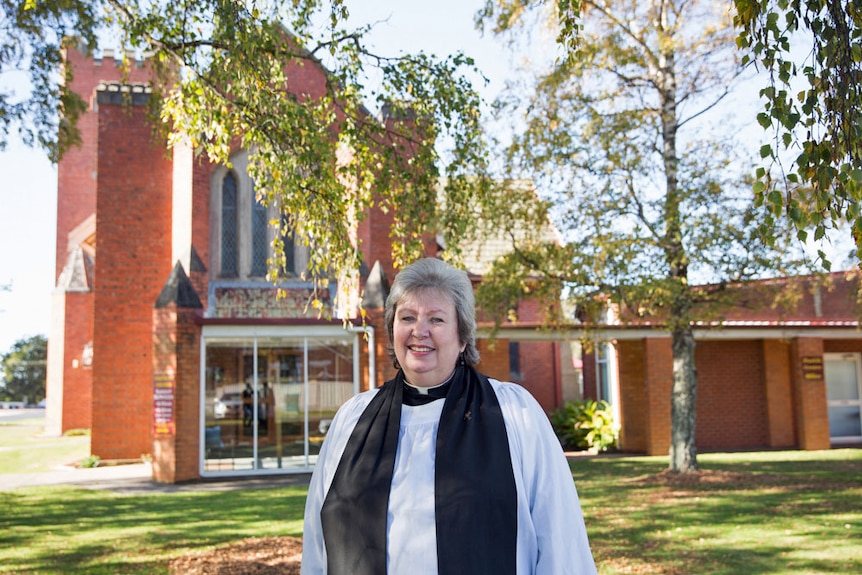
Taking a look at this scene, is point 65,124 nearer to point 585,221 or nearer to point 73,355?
point 585,221

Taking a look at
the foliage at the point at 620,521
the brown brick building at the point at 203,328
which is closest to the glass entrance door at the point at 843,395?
the foliage at the point at 620,521

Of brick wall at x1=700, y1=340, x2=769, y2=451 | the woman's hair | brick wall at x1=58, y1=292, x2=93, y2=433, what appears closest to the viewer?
the woman's hair

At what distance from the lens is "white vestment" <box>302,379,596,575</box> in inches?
109

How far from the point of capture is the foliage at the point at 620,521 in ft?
25.9

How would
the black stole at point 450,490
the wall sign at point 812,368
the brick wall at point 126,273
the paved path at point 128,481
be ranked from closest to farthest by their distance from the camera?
the black stole at point 450,490
the paved path at point 128,481
the brick wall at point 126,273
the wall sign at point 812,368

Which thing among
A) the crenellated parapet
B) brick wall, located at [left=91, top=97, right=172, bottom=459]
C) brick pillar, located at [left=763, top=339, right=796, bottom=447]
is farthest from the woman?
brick pillar, located at [left=763, top=339, right=796, bottom=447]

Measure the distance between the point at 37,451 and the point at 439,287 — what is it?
25.1 m

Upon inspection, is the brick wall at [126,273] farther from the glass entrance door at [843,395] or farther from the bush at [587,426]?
the glass entrance door at [843,395]

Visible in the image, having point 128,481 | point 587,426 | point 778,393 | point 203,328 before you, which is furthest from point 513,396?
point 778,393

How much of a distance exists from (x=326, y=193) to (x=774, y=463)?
14.5 metres

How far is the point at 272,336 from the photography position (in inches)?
692

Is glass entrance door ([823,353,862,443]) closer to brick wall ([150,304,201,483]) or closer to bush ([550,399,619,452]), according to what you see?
bush ([550,399,619,452])

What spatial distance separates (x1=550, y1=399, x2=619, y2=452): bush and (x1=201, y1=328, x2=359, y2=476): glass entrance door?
22.8 ft

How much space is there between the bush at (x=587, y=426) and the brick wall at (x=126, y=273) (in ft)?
35.4
